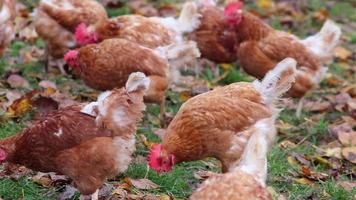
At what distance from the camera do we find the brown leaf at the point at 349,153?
204 inches

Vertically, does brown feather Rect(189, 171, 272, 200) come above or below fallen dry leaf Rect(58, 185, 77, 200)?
above

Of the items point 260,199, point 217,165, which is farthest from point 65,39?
point 260,199

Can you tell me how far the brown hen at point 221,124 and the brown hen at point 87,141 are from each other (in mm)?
314

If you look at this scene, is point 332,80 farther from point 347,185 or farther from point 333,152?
point 347,185

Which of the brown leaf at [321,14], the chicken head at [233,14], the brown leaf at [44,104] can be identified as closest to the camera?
the brown leaf at [44,104]

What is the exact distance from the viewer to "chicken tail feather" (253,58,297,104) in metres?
4.48

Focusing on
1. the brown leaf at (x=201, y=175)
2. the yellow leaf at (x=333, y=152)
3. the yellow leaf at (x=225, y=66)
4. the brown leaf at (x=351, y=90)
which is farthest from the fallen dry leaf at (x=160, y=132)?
the brown leaf at (x=351, y=90)

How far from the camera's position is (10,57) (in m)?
6.71

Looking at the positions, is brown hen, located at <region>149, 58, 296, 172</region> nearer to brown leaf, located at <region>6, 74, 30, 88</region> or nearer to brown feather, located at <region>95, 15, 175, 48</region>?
brown feather, located at <region>95, 15, 175, 48</region>

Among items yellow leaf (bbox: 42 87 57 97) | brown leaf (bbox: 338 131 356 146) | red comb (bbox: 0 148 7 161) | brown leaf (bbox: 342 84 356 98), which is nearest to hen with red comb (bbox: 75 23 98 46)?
yellow leaf (bbox: 42 87 57 97)

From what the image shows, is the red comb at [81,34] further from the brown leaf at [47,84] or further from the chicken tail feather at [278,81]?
the chicken tail feather at [278,81]

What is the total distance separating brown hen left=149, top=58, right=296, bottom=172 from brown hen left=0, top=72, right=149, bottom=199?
31cm

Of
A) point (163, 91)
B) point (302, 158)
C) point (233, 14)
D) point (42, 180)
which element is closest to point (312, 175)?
point (302, 158)

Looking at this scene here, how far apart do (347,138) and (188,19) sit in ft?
5.88
